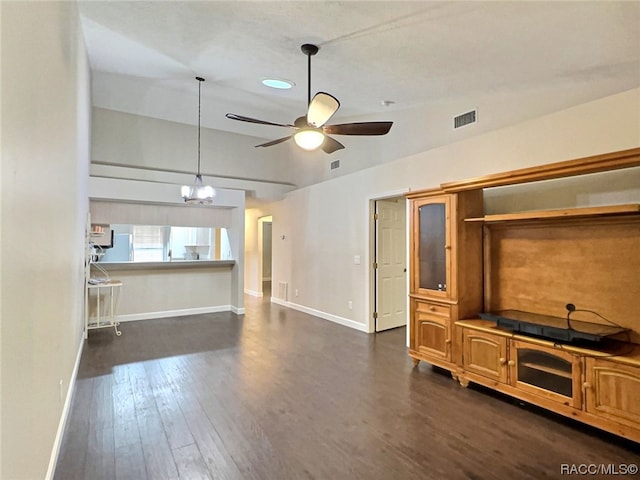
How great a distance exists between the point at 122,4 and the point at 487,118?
3910mm

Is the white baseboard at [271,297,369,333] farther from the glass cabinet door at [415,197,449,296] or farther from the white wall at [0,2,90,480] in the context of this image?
the white wall at [0,2,90,480]

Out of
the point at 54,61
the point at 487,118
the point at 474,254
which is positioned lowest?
the point at 474,254

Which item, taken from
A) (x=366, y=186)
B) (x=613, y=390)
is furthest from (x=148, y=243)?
(x=613, y=390)

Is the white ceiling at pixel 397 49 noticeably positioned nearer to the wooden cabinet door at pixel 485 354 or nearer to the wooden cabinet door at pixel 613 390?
the wooden cabinet door at pixel 613 390

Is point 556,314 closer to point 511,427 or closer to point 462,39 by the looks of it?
point 511,427

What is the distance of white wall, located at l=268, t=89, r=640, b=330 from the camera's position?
3.05 metres

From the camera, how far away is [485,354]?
10.6ft

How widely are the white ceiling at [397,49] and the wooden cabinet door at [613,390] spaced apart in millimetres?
2315

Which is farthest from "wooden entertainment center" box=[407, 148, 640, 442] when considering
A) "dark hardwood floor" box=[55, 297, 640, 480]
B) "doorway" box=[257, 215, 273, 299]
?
"doorway" box=[257, 215, 273, 299]

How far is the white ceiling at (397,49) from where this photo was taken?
8.05ft

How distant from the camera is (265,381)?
3574 mm

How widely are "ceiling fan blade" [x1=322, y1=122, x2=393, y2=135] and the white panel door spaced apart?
222 cm

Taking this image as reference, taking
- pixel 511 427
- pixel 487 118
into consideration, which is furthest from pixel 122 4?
pixel 511 427

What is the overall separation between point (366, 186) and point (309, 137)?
2266mm
